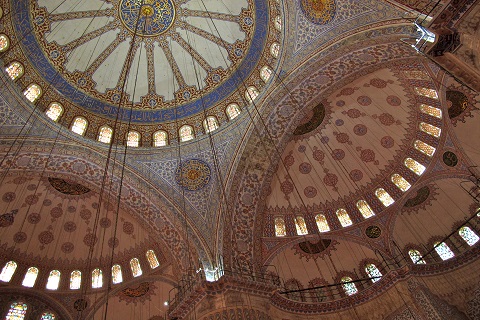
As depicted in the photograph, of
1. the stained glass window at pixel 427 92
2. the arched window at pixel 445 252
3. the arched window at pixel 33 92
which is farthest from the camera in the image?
the arched window at pixel 445 252

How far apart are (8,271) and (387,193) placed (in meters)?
11.5

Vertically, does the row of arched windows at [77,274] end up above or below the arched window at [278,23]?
below

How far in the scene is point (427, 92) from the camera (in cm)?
958

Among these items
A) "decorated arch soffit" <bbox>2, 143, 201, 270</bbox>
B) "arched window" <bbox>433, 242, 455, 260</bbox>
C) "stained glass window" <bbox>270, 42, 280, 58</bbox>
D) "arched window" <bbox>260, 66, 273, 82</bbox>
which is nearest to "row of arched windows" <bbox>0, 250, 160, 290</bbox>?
"decorated arch soffit" <bbox>2, 143, 201, 270</bbox>

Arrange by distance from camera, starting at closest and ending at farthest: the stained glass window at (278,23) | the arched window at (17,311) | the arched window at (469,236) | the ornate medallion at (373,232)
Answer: the stained glass window at (278,23) → the arched window at (17,311) → the arched window at (469,236) → the ornate medallion at (373,232)

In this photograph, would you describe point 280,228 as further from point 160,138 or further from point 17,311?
point 17,311

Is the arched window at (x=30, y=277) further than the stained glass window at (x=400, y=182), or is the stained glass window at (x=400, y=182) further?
the stained glass window at (x=400, y=182)

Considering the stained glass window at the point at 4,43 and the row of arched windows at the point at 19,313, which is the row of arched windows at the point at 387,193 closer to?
the row of arched windows at the point at 19,313

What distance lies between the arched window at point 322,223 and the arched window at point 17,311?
351 inches

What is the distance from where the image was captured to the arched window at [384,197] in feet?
36.3

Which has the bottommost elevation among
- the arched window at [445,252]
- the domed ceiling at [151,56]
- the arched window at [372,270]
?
the arched window at [445,252]

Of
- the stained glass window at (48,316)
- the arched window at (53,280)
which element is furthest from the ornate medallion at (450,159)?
the stained glass window at (48,316)

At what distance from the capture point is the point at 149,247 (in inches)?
438

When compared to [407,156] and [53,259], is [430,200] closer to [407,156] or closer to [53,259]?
[407,156]
